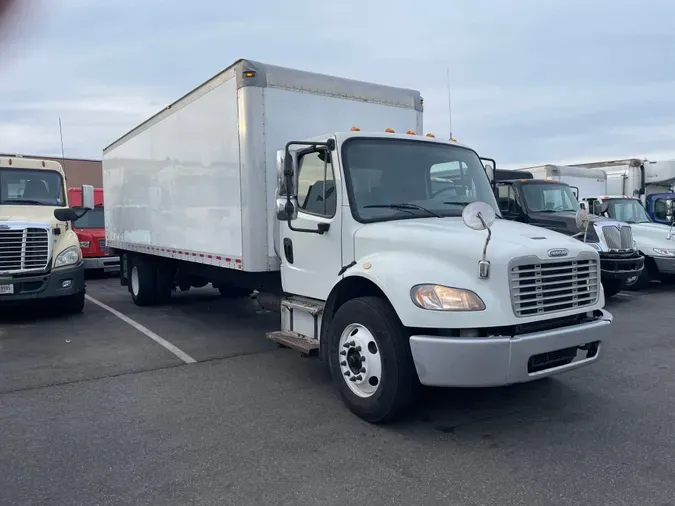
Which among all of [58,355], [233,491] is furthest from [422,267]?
[58,355]

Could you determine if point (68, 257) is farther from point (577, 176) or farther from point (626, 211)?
point (577, 176)

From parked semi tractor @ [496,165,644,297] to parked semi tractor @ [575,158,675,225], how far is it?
17.7ft

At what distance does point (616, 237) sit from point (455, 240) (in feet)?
25.2

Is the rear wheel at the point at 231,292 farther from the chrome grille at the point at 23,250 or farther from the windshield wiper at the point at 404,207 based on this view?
the windshield wiper at the point at 404,207

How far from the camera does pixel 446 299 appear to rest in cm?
411

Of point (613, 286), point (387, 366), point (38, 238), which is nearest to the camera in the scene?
point (387, 366)

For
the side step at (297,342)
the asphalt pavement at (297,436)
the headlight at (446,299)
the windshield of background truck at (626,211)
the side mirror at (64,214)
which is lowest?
the asphalt pavement at (297,436)

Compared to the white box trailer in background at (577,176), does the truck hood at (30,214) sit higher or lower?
lower

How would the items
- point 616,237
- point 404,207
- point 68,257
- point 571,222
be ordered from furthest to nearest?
point 616,237, point 571,222, point 68,257, point 404,207

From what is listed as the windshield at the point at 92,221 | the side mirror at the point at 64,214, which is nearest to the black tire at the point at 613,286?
the side mirror at the point at 64,214

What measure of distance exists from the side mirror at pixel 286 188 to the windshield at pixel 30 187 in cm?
672

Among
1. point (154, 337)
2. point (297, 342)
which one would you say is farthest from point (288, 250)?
point (154, 337)

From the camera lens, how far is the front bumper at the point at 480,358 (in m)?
3.98

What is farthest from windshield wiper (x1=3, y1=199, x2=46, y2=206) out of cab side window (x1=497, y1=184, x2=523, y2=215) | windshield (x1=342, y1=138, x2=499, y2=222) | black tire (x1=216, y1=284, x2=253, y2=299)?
cab side window (x1=497, y1=184, x2=523, y2=215)
